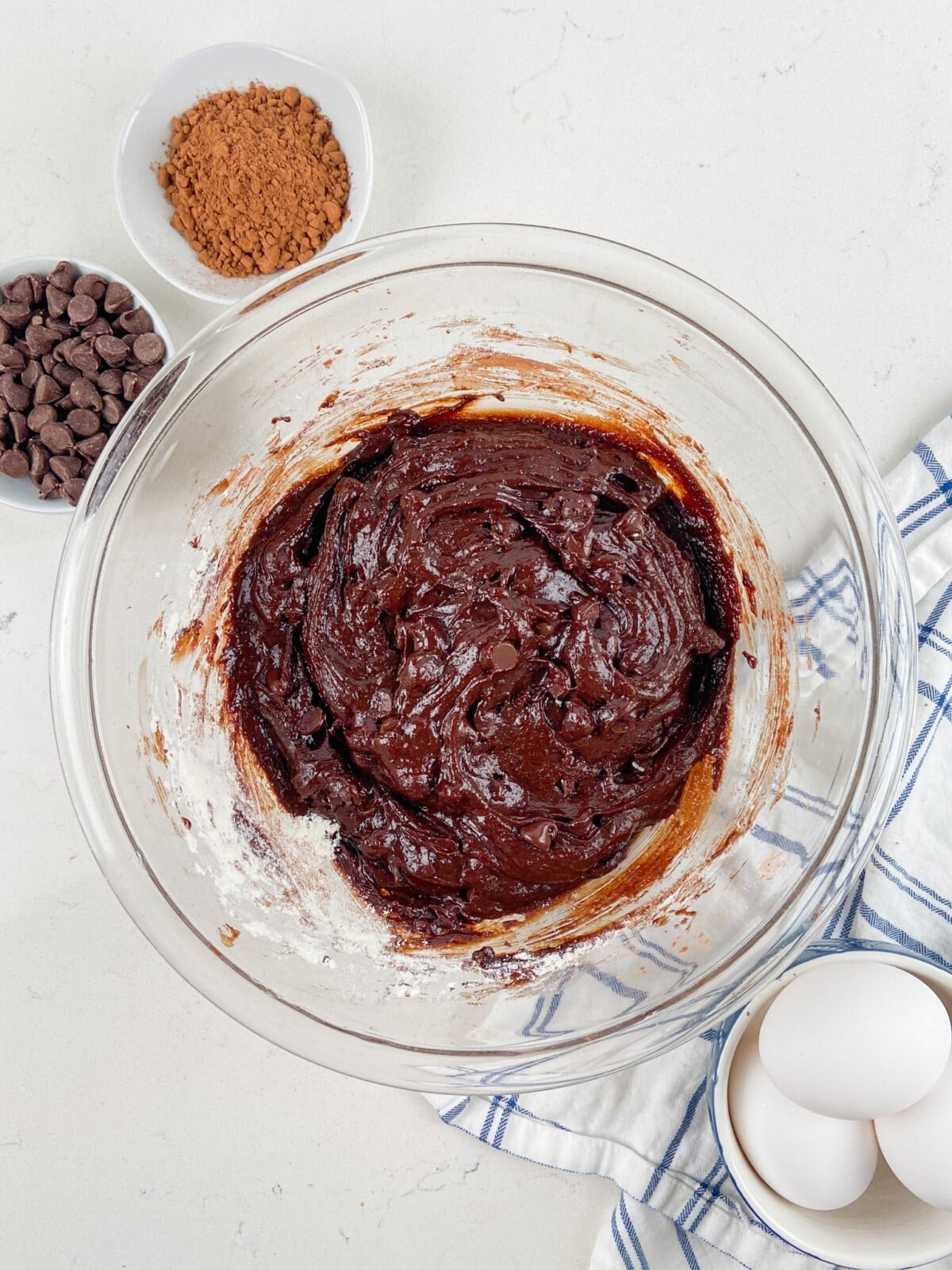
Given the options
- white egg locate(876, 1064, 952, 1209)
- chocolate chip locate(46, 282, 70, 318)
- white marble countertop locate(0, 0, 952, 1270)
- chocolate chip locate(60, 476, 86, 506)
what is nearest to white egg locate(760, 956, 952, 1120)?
white egg locate(876, 1064, 952, 1209)

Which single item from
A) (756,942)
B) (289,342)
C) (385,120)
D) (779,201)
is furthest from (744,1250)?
(385,120)

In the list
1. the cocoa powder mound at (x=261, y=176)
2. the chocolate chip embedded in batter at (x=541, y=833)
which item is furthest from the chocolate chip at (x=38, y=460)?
the chocolate chip embedded in batter at (x=541, y=833)

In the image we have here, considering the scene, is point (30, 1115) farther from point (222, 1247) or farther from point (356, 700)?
point (356, 700)

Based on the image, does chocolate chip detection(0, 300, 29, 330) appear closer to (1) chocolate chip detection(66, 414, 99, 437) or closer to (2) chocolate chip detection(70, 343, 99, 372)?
(2) chocolate chip detection(70, 343, 99, 372)

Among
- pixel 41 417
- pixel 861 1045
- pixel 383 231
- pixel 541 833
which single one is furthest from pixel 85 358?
pixel 861 1045

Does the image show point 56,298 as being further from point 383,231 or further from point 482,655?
point 482,655

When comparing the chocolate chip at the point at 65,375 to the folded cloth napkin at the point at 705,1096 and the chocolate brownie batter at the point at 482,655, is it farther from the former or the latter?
the folded cloth napkin at the point at 705,1096
